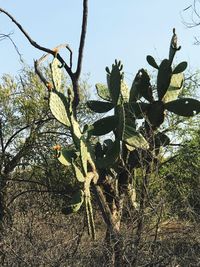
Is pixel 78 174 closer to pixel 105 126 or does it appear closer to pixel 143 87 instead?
pixel 105 126

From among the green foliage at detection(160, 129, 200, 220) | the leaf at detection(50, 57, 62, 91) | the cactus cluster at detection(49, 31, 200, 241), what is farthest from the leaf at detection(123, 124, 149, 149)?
the green foliage at detection(160, 129, 200, 220)

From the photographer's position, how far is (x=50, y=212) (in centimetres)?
905

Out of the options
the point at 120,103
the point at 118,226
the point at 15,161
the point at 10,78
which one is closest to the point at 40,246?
the point at 118,226

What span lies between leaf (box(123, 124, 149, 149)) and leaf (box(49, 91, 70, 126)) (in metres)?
0.68

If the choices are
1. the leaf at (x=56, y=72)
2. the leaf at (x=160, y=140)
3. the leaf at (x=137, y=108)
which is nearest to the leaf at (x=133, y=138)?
the leaf at (x=137, y=108)

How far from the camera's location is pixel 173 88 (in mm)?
7078

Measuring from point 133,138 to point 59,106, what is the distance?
91 cm

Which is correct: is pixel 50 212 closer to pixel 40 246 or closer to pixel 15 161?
pixel 15 161

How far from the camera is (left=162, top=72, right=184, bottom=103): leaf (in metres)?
7.01

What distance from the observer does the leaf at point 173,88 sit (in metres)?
7.01

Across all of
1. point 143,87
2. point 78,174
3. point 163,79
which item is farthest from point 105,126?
point 78,174

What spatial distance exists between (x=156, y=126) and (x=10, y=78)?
5.64 m

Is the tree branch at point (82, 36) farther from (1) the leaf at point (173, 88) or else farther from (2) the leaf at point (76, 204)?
(2) the leaf at point (76, 204)

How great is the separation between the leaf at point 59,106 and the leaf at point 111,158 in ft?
1.89
